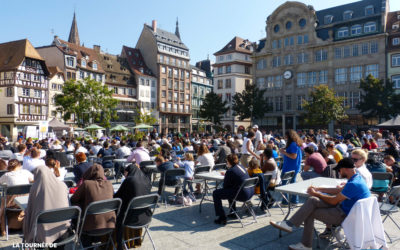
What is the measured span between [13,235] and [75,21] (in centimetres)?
9762

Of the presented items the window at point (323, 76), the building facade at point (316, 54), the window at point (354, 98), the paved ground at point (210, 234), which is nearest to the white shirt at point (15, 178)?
the paved ground at point (210, 234)

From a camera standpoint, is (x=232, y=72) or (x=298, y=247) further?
(x=232, y=72)

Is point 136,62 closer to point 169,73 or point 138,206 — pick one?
point 169,73

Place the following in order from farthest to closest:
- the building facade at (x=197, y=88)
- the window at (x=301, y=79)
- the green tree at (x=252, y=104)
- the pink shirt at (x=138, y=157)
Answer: the building facade at (x=197, y=88) < the green tree at (x=252, y=104) < the window at (x=301, y=79) < the pink shirt at (x=138, y=157)

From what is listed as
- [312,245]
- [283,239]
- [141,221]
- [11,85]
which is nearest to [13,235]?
[141,221]

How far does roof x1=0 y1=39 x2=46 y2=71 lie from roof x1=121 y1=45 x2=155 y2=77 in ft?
69.2

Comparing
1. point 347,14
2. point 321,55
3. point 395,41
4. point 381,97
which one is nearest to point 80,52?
point 321,55

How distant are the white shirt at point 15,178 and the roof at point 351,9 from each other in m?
54.6

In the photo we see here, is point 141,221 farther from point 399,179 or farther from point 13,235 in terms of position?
point 399,179

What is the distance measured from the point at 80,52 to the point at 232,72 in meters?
29.9

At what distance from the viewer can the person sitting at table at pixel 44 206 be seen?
4.25 meters

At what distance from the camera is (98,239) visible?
17.0ft

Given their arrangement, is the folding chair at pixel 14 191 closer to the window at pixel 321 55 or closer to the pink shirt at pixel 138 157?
the pink shirt at pixel 138 157

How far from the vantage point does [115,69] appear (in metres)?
64.8
